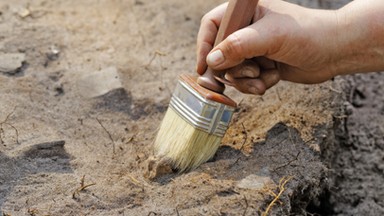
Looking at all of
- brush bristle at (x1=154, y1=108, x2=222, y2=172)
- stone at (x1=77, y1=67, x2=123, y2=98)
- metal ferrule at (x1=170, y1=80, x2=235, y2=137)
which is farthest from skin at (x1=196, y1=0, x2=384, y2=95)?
stone at (x1=77, y1=67, x2=123, y2=98)

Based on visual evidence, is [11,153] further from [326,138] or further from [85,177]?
[326,138]

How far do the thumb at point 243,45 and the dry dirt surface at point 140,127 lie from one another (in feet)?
1.46

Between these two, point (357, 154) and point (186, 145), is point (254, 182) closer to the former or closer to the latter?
point (186, 145)

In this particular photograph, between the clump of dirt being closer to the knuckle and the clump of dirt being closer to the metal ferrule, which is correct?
the metal ferrule

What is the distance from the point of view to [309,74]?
10.2ft

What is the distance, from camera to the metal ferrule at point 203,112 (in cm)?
277

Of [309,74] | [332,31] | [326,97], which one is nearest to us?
[332,31]

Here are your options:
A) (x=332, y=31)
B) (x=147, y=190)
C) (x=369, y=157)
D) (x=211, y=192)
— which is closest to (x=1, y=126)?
(x=147, y=190)

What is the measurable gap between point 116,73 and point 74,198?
3.57ft

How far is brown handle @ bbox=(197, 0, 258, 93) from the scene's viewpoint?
278 cm

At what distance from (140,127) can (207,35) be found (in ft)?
1.97

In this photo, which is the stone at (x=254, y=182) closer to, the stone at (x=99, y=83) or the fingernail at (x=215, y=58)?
the fingernail at (x=215, y=58)

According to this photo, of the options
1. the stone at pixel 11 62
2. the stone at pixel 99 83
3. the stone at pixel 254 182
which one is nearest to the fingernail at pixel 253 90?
the stone at pixel 254 182

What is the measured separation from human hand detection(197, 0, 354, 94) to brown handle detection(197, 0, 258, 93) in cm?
5
